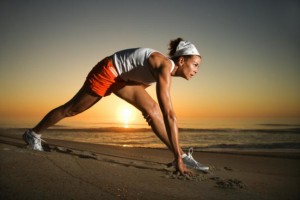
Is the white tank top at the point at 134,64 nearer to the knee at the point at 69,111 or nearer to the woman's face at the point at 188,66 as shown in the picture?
the woman's face at the point at 188,66

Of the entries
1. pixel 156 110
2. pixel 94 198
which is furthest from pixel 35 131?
pixel 94 198

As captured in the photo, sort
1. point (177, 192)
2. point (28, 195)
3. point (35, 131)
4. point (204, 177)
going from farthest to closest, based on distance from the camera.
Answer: point (35, 131), point (204, 177), point (177, 192), point (28, 195)

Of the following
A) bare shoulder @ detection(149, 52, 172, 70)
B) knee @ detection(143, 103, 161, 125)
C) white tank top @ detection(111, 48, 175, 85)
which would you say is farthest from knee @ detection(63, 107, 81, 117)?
bare shoulder @ detection(149, 52, 172, 70)

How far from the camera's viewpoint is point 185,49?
10.6 ft

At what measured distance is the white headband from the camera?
322cm

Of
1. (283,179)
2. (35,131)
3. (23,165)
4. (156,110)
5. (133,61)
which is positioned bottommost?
(283,179)

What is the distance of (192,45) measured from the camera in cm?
328

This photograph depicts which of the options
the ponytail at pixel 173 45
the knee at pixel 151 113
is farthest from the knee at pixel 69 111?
the ponytail at pixel 173 45

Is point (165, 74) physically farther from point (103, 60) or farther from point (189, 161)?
point (189, 161)

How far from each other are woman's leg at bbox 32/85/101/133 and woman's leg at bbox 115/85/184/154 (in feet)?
1.11

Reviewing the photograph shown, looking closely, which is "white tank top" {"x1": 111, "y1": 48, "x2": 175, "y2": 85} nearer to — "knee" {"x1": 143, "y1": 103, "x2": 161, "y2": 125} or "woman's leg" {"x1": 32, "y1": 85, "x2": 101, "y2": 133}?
"knee" {"x1": 143, "y1": 103, "x2": 161, "y2": 125}

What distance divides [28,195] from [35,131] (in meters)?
1.96

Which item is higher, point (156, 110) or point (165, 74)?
point (165, 74)

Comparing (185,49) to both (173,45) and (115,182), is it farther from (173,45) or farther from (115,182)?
(115,182)
